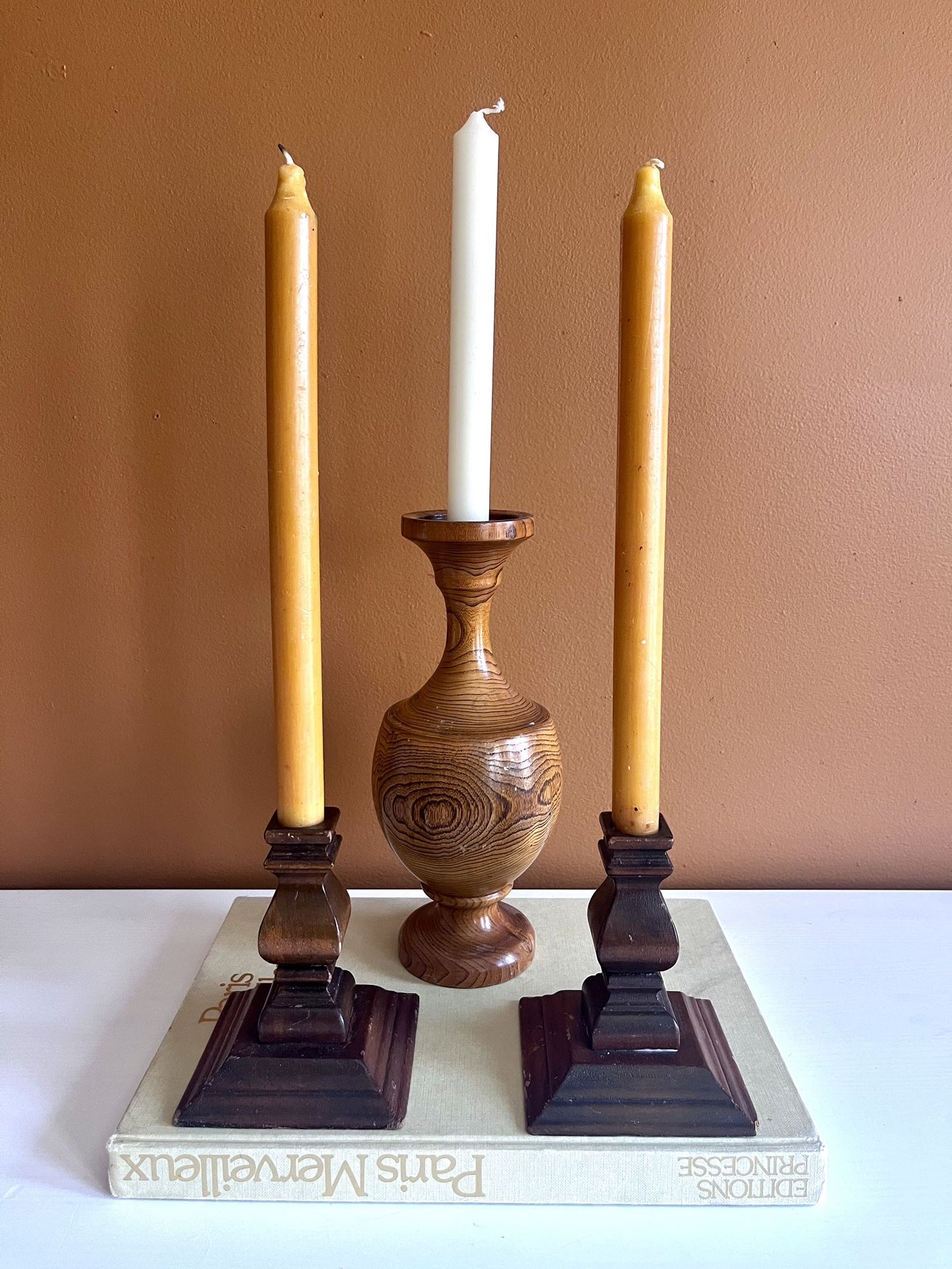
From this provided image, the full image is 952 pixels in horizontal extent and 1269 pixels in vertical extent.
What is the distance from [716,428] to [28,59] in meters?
0.47

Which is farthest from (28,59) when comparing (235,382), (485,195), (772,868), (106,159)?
(772,868)

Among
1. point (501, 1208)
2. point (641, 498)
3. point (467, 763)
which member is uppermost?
point (641, 498)

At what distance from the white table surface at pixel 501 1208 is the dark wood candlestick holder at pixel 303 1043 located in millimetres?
35

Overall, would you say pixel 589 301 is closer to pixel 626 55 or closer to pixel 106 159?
pixel 626 55

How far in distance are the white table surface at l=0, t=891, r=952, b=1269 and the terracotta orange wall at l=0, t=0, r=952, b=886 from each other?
81 millimetres

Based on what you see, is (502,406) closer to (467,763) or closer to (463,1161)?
(467,763)

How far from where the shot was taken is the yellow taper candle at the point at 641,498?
408mm

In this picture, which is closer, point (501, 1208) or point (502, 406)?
point (501, 1208)

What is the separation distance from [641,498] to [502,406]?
0.70 feet

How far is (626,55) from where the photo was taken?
0.57 metres

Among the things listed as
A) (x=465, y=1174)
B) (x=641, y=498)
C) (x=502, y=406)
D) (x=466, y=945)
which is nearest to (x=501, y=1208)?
(x=465, y=1174)

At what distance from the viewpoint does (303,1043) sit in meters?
0.43

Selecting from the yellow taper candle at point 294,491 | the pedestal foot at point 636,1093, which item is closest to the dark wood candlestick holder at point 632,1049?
the pedestal foot at point 636,1093

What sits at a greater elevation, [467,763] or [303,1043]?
[467,763]
